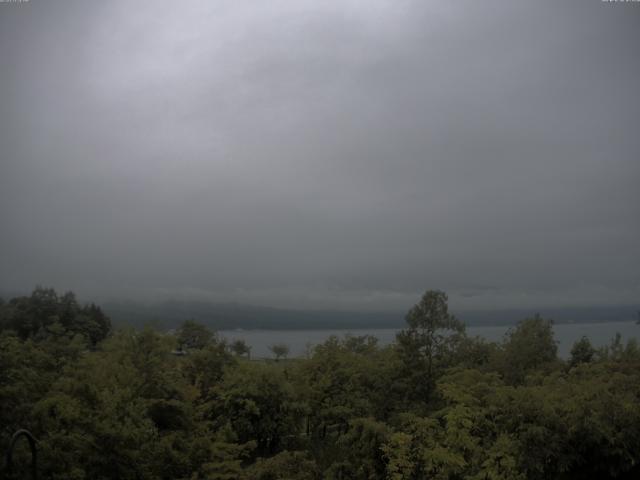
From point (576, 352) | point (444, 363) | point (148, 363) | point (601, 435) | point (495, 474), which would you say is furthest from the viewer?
point (576, 352)

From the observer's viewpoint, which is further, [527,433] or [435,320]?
[435,320]

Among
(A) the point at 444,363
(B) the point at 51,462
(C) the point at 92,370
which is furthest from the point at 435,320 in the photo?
(B) the point at 51,462

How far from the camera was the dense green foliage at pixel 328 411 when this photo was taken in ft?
40.4

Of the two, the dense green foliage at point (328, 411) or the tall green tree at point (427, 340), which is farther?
the tall green tree at point (427, 340)

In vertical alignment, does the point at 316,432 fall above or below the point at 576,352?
below

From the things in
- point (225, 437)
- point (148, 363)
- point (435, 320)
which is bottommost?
point (225, 437)

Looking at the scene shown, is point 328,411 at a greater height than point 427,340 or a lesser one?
lesser

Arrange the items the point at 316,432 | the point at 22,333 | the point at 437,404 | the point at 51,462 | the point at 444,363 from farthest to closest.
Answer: the point at 22,333, the point at 316,432, the point at 444,363, the point at 437,404, the point at 51,462

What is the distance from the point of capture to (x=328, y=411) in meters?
21.8

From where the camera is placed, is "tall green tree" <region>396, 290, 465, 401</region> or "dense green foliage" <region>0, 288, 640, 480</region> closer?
"dense green foliage" <region>0, 288, 640, 480</region>

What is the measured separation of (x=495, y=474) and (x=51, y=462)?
10.2m

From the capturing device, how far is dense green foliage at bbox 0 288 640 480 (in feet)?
40.4

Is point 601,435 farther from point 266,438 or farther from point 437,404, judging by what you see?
point 266,438

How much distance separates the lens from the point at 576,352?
1128 inches
